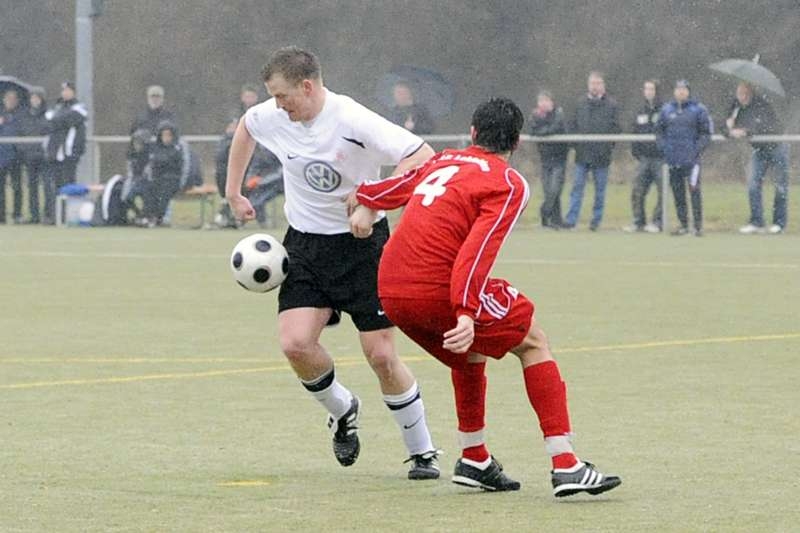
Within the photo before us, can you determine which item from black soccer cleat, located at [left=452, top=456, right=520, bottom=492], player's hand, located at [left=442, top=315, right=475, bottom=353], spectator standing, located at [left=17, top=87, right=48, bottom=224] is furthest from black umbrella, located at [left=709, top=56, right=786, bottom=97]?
player's hand, located at [left=442, top=315, right=475, bottom=353]

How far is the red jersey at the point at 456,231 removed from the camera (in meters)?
6.57

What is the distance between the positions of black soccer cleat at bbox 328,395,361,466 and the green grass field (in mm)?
75

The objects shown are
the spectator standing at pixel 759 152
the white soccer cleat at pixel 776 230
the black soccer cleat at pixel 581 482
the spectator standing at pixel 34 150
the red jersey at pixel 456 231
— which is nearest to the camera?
the red jersey at pixel 456 231

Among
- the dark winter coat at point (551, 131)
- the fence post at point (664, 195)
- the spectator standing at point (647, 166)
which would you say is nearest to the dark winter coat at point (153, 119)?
the dark winter coat at point (551, 131)

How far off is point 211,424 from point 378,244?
58.8 inches

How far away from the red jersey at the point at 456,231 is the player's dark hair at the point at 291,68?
0.71 meters

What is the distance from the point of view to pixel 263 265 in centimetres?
773

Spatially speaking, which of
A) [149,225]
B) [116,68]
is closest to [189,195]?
[149,225]

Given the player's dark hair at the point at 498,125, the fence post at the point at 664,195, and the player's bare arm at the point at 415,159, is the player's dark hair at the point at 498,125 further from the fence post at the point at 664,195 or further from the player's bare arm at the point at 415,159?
the fence post at the point at 664,195

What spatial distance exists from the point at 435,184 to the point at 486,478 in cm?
103

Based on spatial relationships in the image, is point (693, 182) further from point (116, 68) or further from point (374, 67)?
point (116, 68)

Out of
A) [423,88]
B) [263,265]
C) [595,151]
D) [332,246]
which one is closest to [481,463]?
[332,246]

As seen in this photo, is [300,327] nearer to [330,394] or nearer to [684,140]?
[330,394]

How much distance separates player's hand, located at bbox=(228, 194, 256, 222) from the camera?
26.2ft
